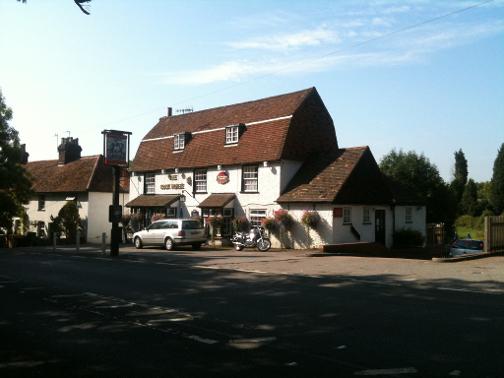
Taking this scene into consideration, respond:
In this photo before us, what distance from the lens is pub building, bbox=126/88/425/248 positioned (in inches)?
1103

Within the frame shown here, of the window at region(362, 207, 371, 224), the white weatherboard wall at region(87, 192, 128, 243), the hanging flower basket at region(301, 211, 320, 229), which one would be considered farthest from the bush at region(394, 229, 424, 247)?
the white weatherboard wall at region(87, 192, 128, 243)

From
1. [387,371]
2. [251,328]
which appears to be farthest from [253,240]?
[387,371]

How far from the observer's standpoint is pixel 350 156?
29344 mm

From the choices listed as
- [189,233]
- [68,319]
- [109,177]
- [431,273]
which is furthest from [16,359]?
[109,177]

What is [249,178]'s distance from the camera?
31281 mm

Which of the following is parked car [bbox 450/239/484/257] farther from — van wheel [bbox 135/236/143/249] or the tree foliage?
the tree foliage

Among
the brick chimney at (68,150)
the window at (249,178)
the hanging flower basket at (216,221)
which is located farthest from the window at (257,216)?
the brick chimney at (68,150)

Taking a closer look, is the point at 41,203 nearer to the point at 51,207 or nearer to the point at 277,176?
the point at 51,207

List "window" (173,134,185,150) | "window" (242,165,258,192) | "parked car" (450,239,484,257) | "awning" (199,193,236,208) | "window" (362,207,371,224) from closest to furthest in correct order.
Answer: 1. "parked car" (450,239,484,257)
2. "window" (362,207,371,224)
3. "window" (242,165,258,192)
4. "awning" (199,193,236,208)
5. "window" (173,134,185,150)

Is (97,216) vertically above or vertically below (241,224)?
above

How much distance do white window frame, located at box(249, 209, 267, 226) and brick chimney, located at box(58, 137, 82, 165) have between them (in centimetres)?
2228

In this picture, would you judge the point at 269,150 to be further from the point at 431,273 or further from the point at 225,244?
the point at 431,273

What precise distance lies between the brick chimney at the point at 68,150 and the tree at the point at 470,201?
1934 inches

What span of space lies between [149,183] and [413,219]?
18.4 meters
